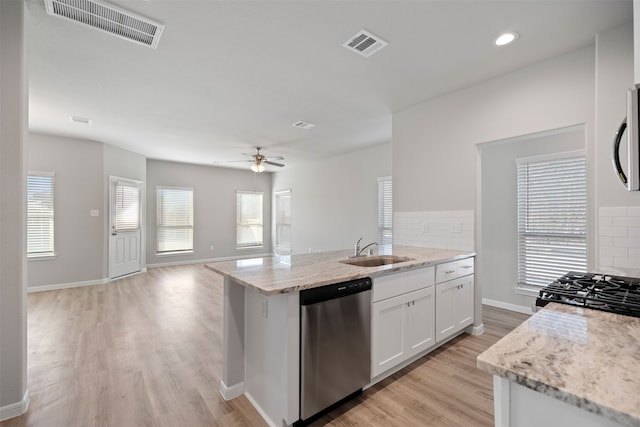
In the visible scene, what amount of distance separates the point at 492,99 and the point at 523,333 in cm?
290

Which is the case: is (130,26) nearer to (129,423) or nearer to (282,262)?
(282,262)

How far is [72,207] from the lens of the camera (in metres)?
5.38

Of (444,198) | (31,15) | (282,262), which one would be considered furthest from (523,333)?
(31,15)

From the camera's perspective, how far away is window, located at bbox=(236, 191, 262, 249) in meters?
8.82

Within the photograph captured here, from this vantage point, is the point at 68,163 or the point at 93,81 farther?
the point at 68,163

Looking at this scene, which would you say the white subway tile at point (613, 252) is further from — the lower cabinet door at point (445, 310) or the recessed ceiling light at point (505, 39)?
the recessed ceiling light at point (505, 39)

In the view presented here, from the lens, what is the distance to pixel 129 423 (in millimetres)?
1848

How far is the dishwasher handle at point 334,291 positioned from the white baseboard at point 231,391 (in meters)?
1.00

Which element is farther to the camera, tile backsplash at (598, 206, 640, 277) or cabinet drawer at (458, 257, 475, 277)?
cabinet drawer at (458, 257, 475, 277)

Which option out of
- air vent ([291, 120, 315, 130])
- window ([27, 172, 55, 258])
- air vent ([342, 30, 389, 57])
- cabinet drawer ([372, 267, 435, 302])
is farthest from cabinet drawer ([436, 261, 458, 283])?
window ([27, 172, 55, 258])

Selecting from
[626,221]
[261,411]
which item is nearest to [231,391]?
[261,411]

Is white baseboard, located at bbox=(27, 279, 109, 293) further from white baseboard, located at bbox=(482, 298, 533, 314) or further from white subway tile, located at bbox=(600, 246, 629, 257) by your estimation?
white subway tile, located at bbox=(600, 246, 629, 257)

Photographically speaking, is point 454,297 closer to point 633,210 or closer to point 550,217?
point 633,210

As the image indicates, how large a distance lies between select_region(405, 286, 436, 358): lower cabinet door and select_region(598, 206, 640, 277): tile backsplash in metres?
1.32
